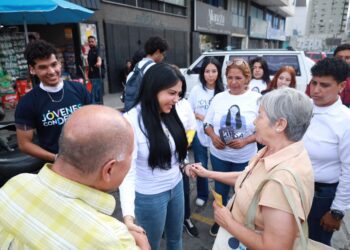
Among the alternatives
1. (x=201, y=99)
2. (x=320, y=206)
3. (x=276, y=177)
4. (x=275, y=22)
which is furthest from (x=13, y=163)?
(x=275, y=22)

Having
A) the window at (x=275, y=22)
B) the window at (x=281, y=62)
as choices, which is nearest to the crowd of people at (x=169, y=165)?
the window at (x=281, y=62)

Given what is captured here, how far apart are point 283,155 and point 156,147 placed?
2.54 feet

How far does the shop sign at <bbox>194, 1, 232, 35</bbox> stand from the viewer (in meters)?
15.8

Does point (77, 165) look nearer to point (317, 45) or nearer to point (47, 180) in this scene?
point (47, 180)

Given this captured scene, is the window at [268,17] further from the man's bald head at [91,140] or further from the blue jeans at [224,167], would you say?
the man's bald head at [91,140]

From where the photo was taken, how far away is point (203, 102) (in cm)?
348

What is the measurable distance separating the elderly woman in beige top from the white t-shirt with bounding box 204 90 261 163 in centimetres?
112

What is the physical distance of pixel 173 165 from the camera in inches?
73.9

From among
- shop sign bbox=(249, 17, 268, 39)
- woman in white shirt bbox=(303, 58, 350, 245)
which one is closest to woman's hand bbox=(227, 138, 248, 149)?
woman in white shirt bbox=(303, 58, 350, 245)

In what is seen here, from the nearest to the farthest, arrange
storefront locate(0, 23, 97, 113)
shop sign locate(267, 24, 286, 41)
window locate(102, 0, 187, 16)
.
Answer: storefront locate(0, 23, 97, 113) → window locate(102, 0, 187, 16) → shop sign locate(267, 24, 286, 41)

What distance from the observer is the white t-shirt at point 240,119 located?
256cm

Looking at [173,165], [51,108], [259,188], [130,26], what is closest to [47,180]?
[259,188]

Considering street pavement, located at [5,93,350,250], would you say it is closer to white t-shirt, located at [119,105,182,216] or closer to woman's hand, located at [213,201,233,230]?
white t-shirt, located at [119,105,182,216]

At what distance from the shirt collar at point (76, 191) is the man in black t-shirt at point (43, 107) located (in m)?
1.49
